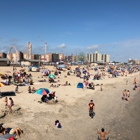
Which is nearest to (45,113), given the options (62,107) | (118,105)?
(62,107)

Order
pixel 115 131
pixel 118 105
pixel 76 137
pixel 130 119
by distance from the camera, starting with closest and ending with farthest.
A: pixel 76 137 → pixel 115 131 → pixel 130 119 → pixel 118 105

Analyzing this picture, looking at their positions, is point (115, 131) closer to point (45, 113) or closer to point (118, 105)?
point (45, 113)

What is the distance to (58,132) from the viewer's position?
11.5 meters

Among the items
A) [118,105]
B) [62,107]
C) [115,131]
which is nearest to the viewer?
[115,131]

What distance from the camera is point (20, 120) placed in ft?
41.1

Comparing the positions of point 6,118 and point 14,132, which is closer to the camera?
point 14,132

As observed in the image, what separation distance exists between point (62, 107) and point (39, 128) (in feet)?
16.5

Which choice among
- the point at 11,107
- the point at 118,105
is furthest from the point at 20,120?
the point at 118,105

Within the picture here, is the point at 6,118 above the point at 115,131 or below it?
above

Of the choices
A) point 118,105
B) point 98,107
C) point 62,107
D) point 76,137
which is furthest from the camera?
point 118,105

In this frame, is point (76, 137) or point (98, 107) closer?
point (76, 137)

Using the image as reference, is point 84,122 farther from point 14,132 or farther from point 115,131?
point 14,132

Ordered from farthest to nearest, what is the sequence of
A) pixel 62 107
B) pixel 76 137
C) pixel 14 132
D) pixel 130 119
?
1. pixel 62 107
2. pixel 130 119
3. pixel 76 137
4. pixel 14 132

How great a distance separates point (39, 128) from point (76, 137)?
2526 millimetres
